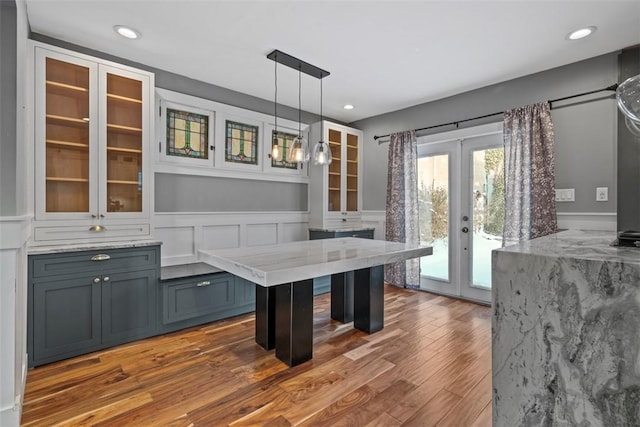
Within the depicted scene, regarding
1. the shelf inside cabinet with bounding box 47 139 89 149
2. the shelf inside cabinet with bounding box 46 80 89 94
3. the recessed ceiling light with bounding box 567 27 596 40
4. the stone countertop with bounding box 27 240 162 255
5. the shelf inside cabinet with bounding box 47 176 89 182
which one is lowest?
the stone countertop with bounding box 27 240 162 255

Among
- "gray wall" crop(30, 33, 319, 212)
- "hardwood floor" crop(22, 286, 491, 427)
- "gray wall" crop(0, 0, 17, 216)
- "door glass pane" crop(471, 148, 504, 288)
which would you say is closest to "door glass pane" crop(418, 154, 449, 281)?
"door glass pane" crop(471, 148, 504, 288)

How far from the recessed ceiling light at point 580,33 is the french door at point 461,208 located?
1127 mm

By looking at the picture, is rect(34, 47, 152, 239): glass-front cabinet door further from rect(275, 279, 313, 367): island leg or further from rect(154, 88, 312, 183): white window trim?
rect(275, 279, 313, 367): island leg

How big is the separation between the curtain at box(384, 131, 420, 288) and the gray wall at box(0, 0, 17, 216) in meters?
3.88

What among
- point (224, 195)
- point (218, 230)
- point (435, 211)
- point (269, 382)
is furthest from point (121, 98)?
point (435, 211)

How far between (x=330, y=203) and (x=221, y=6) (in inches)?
113

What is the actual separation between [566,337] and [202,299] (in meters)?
2.95

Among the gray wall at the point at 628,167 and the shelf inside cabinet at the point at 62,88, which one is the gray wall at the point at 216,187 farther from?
the gray wall at the point at 628,167

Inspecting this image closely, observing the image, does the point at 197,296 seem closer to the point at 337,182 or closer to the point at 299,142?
the point at 299,142

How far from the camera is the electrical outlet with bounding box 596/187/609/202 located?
2.91 meters

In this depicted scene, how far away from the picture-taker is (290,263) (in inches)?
83.4

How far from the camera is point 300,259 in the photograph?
2.28m

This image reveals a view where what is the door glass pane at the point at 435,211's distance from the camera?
Answer: 423cm

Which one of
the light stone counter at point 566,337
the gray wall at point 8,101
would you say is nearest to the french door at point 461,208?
the light stone counter at point 566,337
